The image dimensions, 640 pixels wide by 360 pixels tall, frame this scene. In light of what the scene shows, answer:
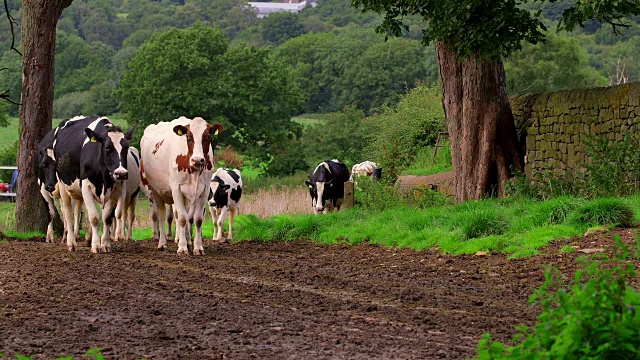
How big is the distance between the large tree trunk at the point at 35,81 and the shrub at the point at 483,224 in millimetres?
9086

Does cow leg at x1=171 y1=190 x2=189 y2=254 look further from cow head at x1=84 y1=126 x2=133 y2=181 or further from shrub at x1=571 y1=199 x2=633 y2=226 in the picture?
shrub at x1=571 y1=199 x2=633 y2=226

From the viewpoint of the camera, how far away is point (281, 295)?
39.6ft

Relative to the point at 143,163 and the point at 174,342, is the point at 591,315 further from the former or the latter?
the point at 143,163

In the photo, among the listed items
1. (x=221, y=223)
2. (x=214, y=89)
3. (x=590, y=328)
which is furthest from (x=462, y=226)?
(x=214, y=89)

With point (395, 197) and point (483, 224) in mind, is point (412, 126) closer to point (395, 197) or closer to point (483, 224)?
point (395, 197)

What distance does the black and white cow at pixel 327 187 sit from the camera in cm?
2923

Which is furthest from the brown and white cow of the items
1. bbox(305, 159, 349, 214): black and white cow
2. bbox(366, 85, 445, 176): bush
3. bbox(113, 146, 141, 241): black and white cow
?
bbox(366, 85, 445, 176): bush

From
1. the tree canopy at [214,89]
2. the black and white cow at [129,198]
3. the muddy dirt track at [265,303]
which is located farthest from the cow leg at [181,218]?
the tree canopy at [214,89]

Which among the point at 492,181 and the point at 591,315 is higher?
the point at 591,315

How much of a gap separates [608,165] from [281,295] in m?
8.41

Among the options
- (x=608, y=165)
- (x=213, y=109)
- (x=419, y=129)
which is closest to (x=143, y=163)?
(x=608, y=165)

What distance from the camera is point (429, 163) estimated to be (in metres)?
32.3

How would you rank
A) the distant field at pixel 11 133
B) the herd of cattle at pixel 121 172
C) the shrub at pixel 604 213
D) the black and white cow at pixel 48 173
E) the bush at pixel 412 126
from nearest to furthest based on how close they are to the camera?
the shrub at pixel 604 213 < the herd of cattle at pixel 121 172 < the black and white cow at pixel 48 173 < the bush at pixel 412 126 < the distant field at pixel 11 133

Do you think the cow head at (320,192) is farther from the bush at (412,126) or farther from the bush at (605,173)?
the bush at (605,173)
